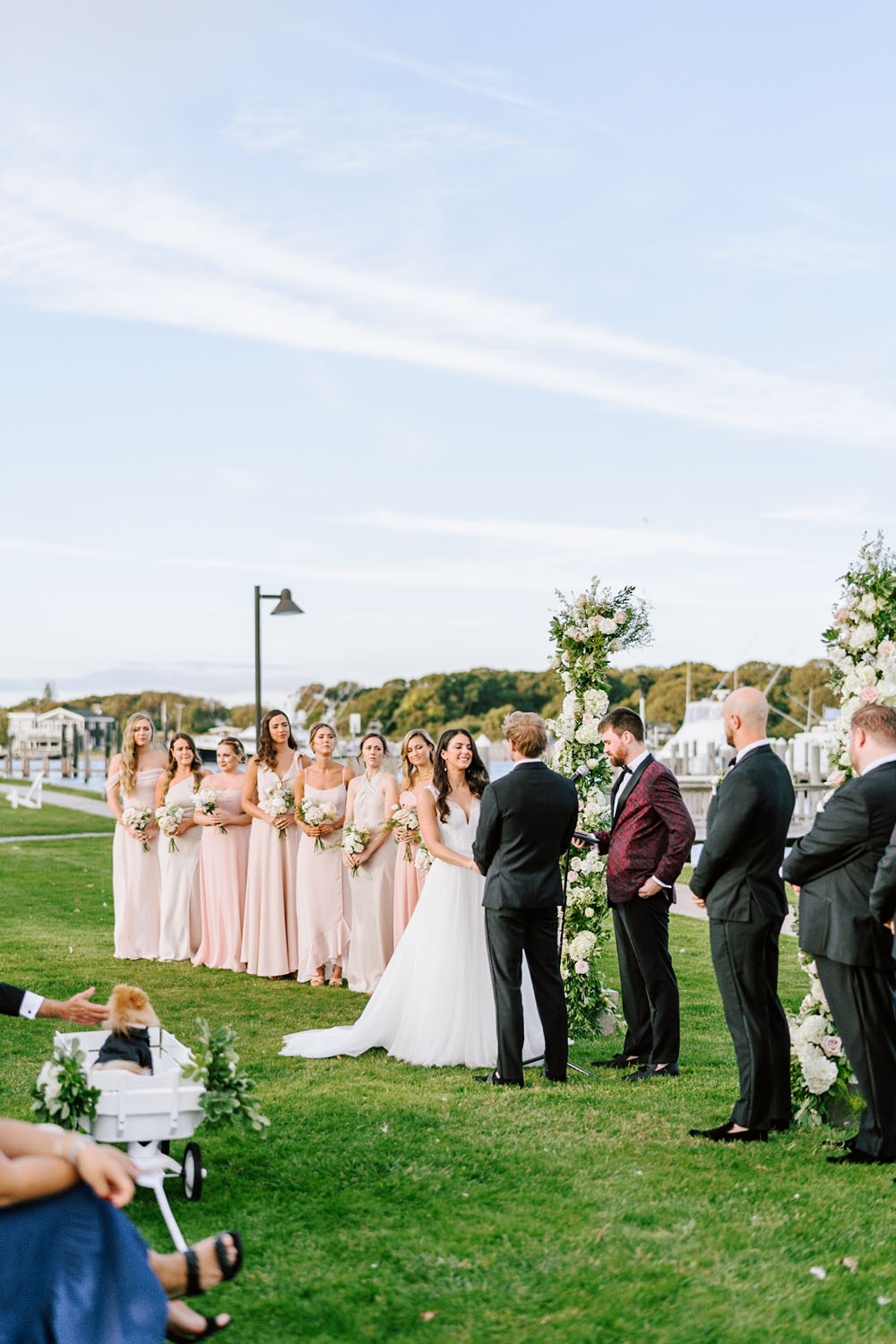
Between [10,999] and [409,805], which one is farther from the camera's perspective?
[409,805]

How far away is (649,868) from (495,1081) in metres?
1.61

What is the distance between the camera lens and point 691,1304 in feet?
14.6

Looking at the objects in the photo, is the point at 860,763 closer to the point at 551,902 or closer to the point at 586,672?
the point at 551,902

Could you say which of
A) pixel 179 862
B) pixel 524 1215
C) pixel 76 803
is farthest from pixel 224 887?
pixel 76 803

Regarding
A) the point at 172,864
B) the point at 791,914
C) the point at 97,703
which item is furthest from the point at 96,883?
the point at 97,703

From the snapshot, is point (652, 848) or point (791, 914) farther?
point (652, 848)

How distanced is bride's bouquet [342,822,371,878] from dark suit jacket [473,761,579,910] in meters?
3.43

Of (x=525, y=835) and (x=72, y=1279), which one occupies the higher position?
(x=525, y=835)

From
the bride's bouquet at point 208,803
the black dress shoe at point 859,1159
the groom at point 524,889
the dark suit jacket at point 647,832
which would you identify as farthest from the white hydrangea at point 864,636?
the bride's bouquet at point 208,803

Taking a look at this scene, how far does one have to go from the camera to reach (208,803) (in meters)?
12.5

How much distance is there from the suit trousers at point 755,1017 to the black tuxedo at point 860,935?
16.3 inches

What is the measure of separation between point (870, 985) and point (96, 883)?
16012mm

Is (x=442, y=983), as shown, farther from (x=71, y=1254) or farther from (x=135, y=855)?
(x=135, y=855)

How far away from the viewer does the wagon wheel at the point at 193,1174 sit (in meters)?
5.50
